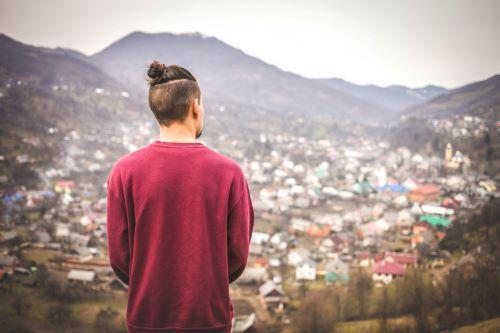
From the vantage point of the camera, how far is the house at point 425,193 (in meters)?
11.7

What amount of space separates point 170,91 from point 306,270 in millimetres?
9686

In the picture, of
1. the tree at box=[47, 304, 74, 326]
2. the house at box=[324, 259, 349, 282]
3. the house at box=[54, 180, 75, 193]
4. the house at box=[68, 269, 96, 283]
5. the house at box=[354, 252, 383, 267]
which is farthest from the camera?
the house at box=[54, 180, 75, 193]

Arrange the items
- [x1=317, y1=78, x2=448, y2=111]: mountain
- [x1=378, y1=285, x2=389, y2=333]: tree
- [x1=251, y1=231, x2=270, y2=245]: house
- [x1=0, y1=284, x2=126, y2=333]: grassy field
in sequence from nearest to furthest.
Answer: [x1=378, y1=285, x2=389, y2=333]: tree
[x1=0, y1=284, x2=126, y2=333]: grassy field
[x1=317, y1=78, x2=448, y2=111]: mountain
[x1=251, y1=231, x2=270, y2=245]: house

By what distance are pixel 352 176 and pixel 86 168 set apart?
1554 cm

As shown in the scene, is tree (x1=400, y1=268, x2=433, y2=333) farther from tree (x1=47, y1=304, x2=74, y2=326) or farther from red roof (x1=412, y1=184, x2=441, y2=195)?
red roof (x1=412, y1=184, x2=441, y2=195)

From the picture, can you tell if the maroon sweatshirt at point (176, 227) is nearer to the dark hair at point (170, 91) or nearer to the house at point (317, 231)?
the dark hair at point (170, 91)

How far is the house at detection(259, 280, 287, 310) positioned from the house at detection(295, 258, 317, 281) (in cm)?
135

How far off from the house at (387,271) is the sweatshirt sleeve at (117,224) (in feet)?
23.8

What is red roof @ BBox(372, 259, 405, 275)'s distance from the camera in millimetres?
7717

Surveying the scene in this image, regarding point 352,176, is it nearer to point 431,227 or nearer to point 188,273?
point 431,227

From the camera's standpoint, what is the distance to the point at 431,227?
10156 millimetres

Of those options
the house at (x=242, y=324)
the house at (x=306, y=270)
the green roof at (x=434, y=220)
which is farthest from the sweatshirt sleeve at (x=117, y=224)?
the green roof at (x=434, y=220)

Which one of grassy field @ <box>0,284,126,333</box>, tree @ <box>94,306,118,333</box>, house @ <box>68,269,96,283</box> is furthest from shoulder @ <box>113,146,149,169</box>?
house @ <box>68,269,96,283</box>

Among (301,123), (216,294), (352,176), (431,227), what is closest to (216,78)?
(301,123)
